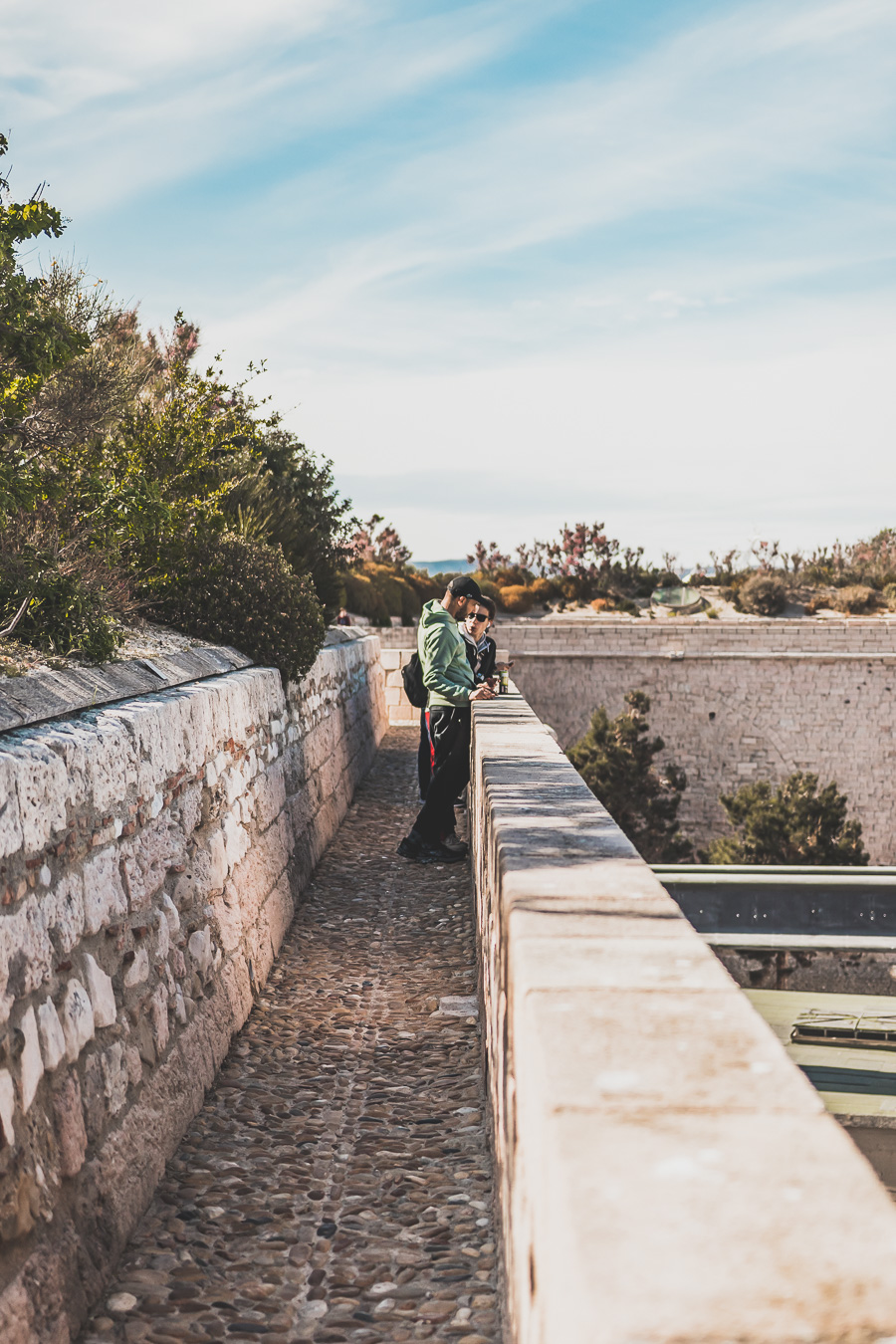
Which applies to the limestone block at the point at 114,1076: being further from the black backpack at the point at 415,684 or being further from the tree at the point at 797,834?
the tree at the point at 797,834

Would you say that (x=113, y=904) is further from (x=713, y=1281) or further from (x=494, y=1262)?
(x=713, y=1281)

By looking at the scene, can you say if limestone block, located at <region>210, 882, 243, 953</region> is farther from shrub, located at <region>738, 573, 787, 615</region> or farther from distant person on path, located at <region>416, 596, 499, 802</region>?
shrub, located at <region>738, 573, 787, 615</region>

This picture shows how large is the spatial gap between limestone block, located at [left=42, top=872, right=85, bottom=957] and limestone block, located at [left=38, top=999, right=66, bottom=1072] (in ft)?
0.52

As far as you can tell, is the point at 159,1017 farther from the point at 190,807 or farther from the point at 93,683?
the point at 93,683

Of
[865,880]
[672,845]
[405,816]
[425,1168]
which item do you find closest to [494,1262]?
[425,1168]

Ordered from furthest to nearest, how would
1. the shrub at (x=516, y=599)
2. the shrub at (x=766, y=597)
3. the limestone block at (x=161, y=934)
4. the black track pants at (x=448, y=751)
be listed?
the shrub at (x=516, y=599) → the shrub at (x=766, y=597) → the black track pants at (x=448, y=751) → the limestone block at (x=161, y=934)

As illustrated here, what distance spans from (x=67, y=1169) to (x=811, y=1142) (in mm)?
1905

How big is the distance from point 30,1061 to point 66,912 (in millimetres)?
418

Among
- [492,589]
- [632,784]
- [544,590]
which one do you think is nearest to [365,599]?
[492,589]

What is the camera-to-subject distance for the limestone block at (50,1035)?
2.39 metres

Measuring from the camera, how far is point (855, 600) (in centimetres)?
3284

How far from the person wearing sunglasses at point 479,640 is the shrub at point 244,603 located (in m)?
1.05

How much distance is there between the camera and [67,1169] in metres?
2.42

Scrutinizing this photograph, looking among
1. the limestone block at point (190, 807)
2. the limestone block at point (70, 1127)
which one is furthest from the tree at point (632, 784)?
the limestone block at point (70, 1127)
